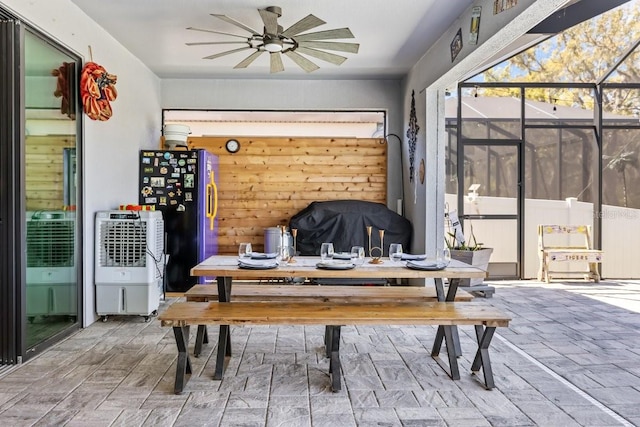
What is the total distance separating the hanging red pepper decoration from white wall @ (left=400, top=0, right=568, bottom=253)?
3.30 m

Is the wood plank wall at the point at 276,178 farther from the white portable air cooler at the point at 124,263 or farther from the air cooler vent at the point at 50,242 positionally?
the air cooler vent at the point at 50,242

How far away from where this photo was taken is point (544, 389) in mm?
2871

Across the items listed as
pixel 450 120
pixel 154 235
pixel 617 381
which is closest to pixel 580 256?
pixel 450 120

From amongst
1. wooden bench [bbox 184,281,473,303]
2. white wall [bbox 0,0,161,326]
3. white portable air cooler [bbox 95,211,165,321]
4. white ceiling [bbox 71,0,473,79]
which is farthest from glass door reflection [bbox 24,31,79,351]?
wooden bench [bbox 184,281,473,303]

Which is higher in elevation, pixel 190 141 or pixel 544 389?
pixel 190 141

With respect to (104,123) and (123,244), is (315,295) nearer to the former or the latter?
(123,244)

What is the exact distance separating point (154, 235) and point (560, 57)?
6.13m

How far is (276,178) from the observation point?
6.62 meters

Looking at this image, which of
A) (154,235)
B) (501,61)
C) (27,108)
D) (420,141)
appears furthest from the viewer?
(501,61)

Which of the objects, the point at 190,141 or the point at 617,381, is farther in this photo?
the point at 190,141

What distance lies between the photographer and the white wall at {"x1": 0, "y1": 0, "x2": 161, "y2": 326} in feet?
12.4

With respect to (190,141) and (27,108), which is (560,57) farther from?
(27,108)

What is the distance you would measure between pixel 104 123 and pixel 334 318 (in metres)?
3.34

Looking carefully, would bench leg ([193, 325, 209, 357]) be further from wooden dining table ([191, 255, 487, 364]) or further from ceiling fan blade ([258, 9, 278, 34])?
ceiling fan blade ([258, 9, 278, 34])
